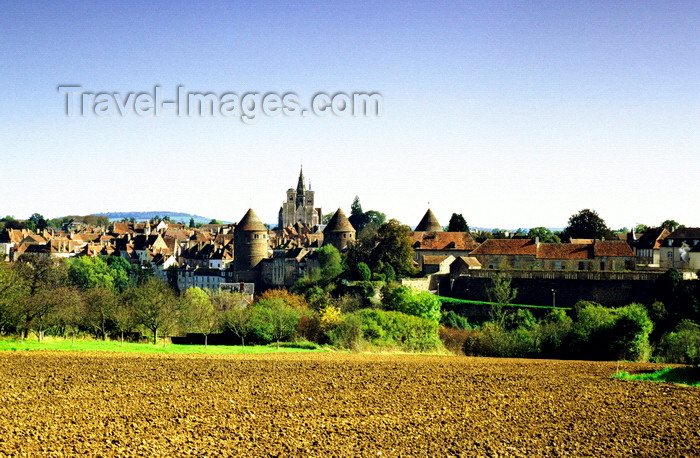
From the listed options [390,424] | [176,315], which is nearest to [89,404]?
[390,424]

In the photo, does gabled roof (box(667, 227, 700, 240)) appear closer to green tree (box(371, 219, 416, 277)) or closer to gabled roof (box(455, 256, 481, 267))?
gabled roof (box(455, 256, 481, 267))

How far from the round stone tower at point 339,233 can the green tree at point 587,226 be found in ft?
75.2

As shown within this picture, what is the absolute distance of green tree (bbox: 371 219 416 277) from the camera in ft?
208

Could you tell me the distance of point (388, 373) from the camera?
2478 cm

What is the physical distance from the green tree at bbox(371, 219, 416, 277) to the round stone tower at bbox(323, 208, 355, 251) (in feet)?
56.7

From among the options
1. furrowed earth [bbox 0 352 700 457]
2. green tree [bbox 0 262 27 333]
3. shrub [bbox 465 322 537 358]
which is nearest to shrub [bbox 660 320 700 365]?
shrub [bbox 465 322 537 358]

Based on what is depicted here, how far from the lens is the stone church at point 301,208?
16462 centimetres

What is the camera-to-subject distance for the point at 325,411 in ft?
56.9

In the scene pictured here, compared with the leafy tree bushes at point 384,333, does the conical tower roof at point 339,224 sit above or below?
above

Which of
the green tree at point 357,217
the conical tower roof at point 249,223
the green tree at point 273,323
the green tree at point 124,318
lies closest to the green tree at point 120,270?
the conical tower roof at point 249,223

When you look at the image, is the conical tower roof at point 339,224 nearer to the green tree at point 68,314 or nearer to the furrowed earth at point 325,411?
the green tree at point 68,314

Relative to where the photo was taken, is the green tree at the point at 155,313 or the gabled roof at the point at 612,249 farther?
the gabled roof at the point at 612,249

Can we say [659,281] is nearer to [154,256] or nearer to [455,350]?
[455,350]

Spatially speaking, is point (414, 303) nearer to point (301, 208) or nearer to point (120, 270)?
point (120, 270)
